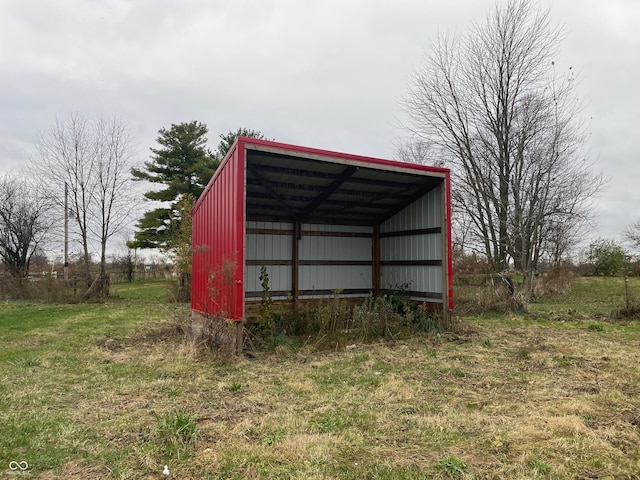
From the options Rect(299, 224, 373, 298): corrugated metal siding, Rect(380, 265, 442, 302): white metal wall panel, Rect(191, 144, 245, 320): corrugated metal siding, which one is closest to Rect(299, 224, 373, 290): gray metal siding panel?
Rect(299, 224, 373, 298): corrugated metal siding

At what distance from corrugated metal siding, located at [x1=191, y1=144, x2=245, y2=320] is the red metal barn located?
0.05 ft

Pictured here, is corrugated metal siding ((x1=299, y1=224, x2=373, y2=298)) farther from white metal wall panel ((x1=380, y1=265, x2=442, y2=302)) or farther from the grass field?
the grass field

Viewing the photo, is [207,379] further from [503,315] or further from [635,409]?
[503,315]

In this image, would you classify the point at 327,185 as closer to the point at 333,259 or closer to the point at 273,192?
the point at 273,192

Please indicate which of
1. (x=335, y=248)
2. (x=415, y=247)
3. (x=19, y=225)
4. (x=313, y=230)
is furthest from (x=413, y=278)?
(x=19, y=225)

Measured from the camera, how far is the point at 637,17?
7695 mm

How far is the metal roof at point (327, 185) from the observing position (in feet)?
23.0

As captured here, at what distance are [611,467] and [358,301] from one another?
7451mm

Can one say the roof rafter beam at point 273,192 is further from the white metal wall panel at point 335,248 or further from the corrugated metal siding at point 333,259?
the white metal wall panel at point 335,248

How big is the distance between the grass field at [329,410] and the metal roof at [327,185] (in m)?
3.07

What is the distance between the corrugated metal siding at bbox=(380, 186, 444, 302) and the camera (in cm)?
845

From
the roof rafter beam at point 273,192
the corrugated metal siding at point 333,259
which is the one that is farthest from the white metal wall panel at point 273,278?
the roof rafter beam at point 273,192

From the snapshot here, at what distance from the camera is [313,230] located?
32.5ft

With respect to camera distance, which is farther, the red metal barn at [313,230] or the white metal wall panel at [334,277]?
the white metal wall panel at [334,277]
